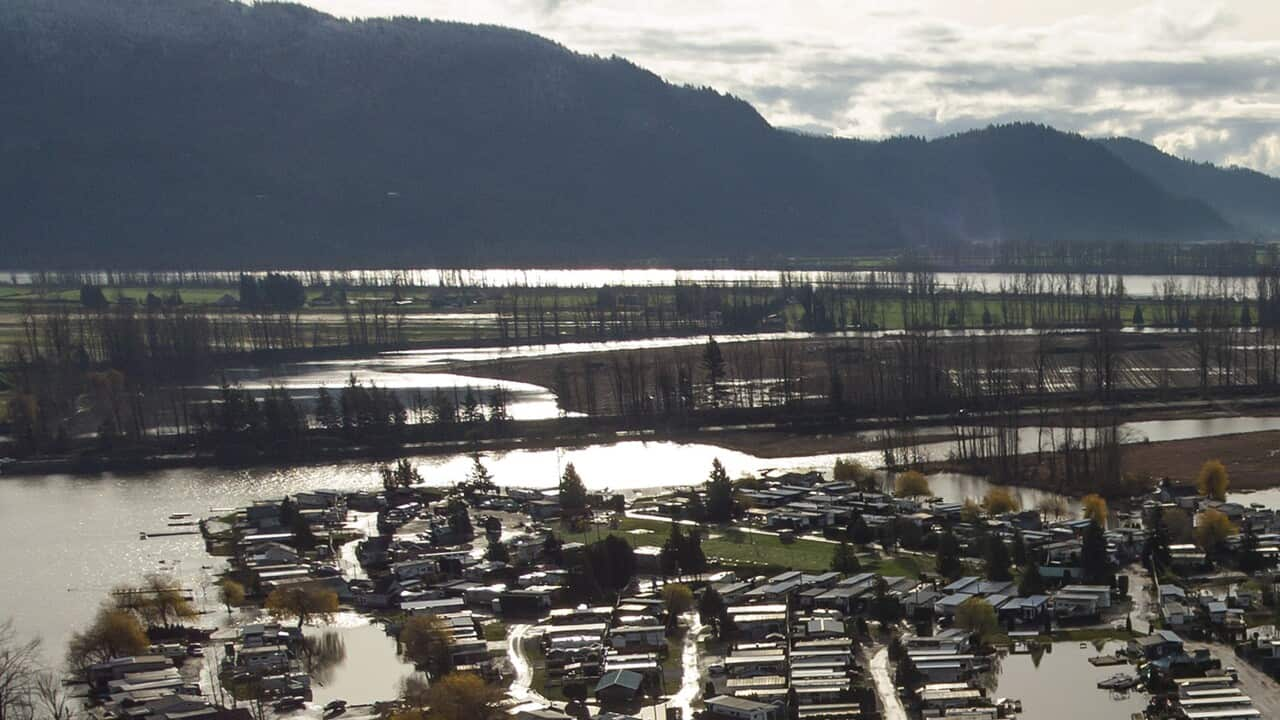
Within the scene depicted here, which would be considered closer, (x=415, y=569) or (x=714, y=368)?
(x=415, y=569)

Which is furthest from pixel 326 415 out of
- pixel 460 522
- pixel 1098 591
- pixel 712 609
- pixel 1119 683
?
pixel 1119 683

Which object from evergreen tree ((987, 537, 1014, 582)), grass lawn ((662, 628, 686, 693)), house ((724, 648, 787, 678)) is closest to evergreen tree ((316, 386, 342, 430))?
grass lawn ((662, 628, 686, 693))

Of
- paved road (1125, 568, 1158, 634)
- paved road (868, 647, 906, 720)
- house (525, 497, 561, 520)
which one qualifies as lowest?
paved road (1125, 568, 1158, 634)

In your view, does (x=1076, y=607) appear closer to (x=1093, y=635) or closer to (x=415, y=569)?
(x=1093, y=635)

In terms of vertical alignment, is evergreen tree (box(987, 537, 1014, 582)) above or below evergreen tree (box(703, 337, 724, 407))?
below

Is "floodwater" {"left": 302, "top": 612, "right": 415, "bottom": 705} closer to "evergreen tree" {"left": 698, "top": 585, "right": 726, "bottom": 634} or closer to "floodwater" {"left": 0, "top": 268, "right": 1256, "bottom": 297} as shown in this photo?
"evergreen tree" {"left": 698, "top": 585, "right": 726, "bottom": 634}

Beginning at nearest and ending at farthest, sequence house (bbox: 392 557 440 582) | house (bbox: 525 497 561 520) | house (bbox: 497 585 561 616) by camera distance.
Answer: house (bbox: 497 585 561 616)
house (bbox: 392 557 440 582)
house (bbox: 525 497 561 520)

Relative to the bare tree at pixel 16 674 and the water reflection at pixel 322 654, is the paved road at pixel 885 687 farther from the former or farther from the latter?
the bare tree at pixel 16 674

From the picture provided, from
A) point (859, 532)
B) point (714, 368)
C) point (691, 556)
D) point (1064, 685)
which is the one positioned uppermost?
point (714, 368)
